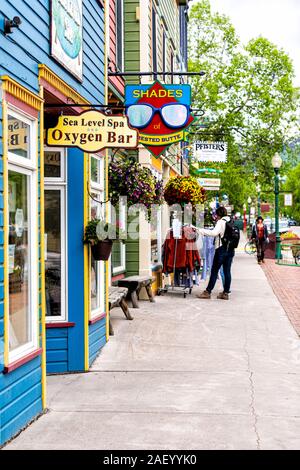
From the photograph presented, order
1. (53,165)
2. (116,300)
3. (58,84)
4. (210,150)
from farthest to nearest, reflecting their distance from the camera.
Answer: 1. (210,150)
2. (116,300)
3. (53,165)
4. (58,84)

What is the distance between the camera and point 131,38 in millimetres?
13172

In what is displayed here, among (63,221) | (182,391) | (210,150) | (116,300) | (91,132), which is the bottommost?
(182,391)

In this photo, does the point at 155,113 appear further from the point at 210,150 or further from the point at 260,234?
the point at 260,234

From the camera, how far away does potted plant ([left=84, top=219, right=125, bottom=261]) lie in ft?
24.6

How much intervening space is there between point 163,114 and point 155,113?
47 cm

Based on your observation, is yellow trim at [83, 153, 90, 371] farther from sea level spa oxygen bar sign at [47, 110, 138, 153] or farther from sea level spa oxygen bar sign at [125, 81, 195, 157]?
sea level spa oxygen bar sign at [125, 81, 195, 157]

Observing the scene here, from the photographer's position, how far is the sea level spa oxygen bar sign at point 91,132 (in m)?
6.40

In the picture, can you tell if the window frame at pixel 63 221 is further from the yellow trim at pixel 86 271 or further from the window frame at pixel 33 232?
the window frame at pixel 33 232

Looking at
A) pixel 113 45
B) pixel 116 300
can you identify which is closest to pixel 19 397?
pixel 116 300

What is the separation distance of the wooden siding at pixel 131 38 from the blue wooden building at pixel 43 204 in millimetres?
4244

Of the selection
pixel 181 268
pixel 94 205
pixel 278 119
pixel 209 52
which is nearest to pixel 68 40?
pixel 94 205

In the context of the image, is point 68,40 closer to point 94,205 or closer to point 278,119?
point 94,205

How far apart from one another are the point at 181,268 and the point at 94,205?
6.16 m

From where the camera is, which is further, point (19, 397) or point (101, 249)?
point (101, 249)
